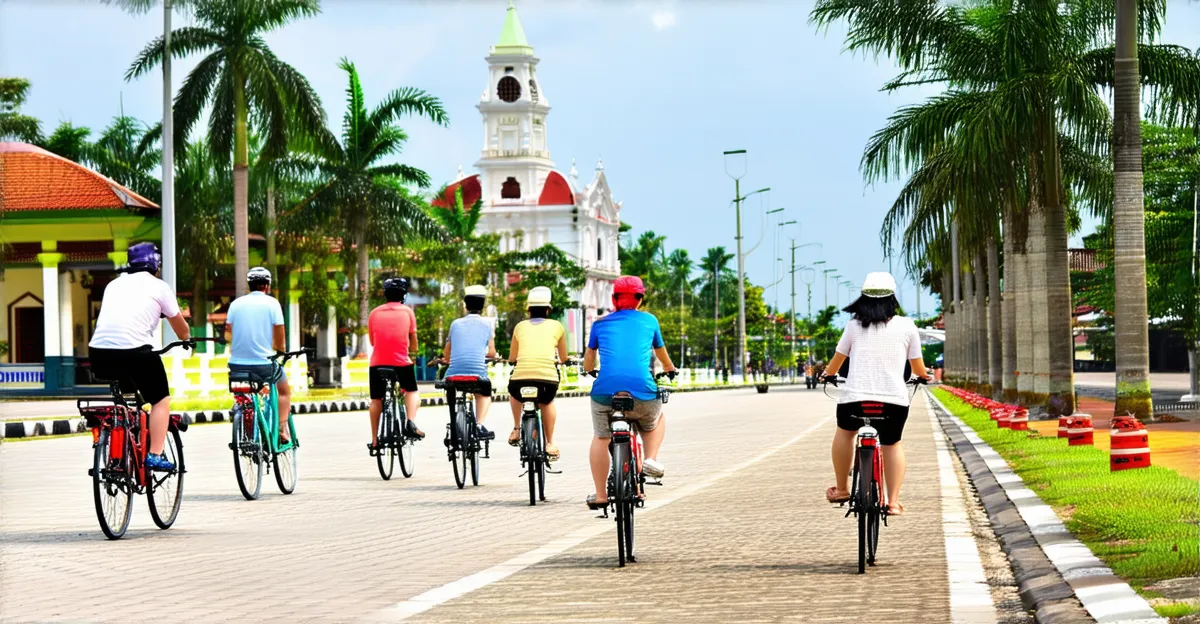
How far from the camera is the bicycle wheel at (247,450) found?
14.4 m

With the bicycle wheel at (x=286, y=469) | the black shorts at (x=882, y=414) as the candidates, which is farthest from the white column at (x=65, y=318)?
the black shorts at (x=882, y=414)

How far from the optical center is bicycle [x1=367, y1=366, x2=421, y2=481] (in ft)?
54.5

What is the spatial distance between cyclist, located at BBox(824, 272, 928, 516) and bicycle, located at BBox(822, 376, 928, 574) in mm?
86

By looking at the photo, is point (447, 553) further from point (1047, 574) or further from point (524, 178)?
point (524, 178)

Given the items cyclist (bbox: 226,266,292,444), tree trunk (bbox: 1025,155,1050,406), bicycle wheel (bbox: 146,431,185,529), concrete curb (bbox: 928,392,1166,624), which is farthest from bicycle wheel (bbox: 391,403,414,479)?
tree trunk (bbox: 1025,155,1050,406)

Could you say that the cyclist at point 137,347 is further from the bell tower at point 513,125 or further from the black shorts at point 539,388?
the bell tower at point 513,125

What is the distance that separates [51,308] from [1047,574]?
42847 mm

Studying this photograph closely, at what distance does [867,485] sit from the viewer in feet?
31.5

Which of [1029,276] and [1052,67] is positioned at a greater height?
[1052,67]

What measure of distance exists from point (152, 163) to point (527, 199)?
225 feet

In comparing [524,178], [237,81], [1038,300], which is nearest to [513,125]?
[524,178]

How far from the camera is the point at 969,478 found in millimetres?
17984

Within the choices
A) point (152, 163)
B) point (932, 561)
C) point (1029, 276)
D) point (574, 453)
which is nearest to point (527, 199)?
point (152, 163)

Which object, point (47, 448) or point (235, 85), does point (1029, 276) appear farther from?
point (235, 85)
